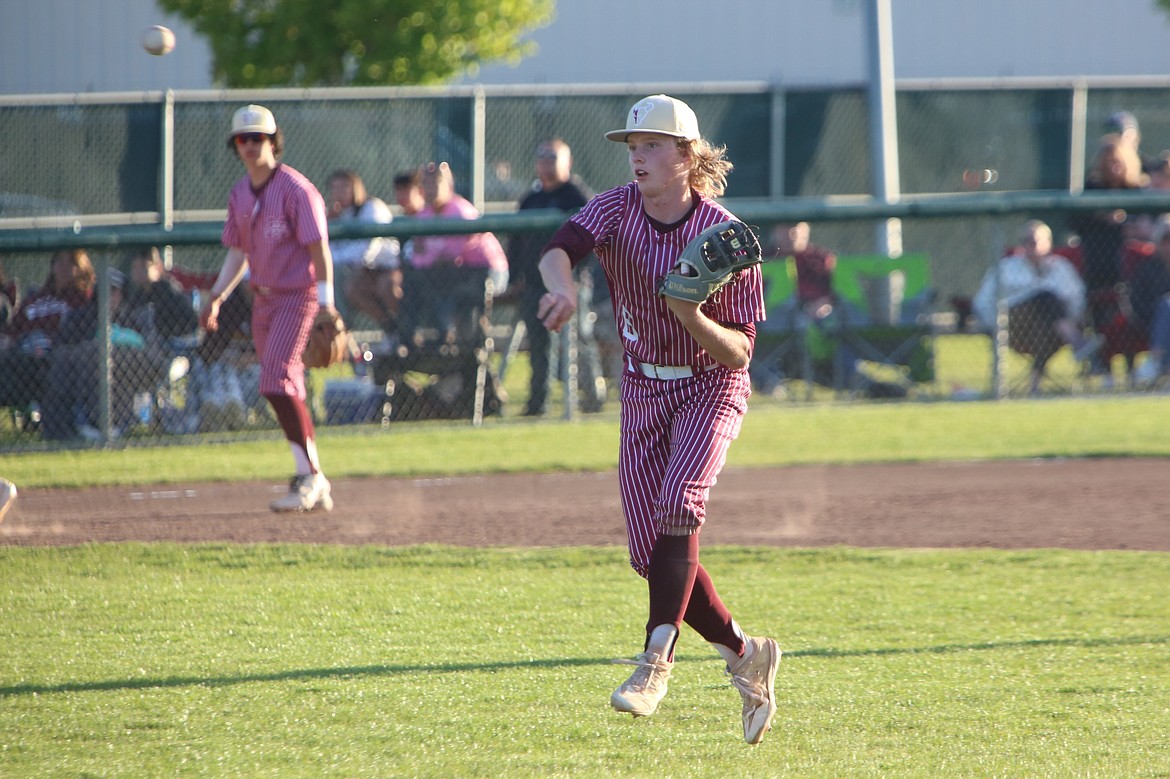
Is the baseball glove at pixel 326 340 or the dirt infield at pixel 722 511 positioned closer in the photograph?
the dirt infield at pixel 722 511

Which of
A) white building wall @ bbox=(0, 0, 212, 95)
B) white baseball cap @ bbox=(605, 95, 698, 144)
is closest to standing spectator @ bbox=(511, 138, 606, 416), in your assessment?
white baseball cap @ bbox=(605, 95, 698, 144)

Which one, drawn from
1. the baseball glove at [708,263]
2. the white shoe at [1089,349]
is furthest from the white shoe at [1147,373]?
the baseball glove at [708,263]

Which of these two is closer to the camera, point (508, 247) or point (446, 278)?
point (446, 278)

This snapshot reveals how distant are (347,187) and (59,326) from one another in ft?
10.1

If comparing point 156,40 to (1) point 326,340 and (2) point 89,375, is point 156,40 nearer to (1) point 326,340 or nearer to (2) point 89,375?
(2) point 89,375

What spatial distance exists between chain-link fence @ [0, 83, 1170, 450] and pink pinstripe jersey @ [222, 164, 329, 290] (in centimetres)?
106

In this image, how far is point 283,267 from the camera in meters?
7.80

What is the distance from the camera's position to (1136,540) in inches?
291

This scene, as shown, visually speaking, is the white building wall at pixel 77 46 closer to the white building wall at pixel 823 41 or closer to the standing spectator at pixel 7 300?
the white building wall at pixel 823 41

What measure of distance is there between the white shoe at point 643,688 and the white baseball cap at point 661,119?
148 cm

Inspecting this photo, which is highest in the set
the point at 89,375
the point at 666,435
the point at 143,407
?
the point at 666,435

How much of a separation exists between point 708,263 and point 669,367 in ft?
1.66

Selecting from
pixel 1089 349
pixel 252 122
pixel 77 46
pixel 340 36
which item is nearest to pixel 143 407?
pixel 252 122

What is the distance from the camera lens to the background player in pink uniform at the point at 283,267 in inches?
303
